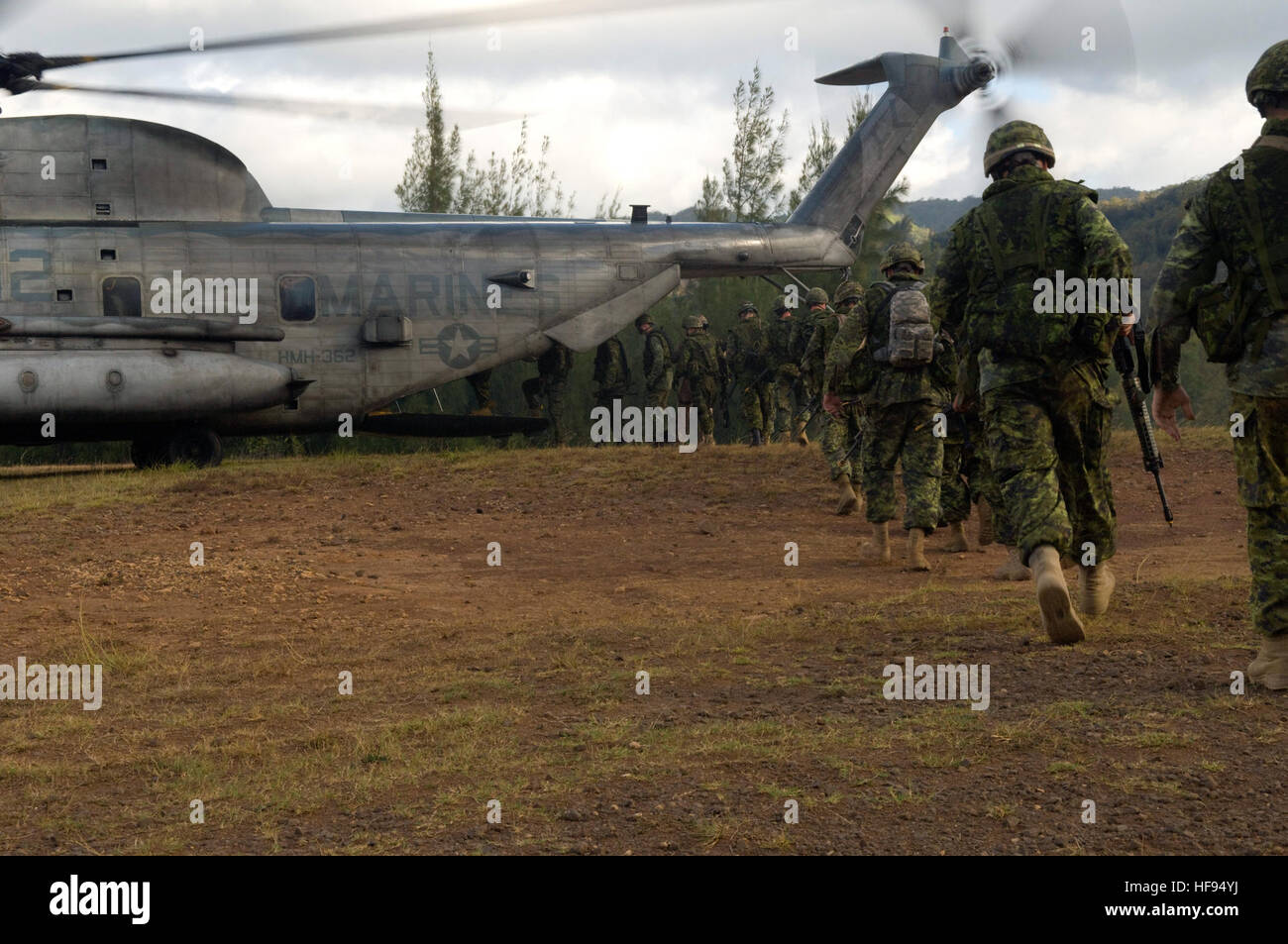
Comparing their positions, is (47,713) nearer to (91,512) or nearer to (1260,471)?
(1260,471)

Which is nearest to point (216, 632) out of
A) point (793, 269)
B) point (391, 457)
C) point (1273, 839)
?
point (1273, 839)

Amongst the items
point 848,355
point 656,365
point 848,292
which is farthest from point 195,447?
point 848,355

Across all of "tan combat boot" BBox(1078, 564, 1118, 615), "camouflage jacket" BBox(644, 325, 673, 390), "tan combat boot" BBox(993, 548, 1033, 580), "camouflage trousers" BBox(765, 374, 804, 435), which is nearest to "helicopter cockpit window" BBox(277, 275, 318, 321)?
"camouflage jacket" BBox(644, 325, 673, 390)

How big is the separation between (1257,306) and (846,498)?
23.7 feet

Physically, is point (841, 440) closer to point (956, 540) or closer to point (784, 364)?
point (956, 540)

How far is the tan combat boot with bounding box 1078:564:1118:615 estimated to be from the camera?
20.4 ft

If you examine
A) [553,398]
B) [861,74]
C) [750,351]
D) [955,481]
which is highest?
[861,74]

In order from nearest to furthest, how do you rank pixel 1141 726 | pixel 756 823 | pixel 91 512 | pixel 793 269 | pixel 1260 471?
pixel 756 823 < pixel 1141 726 < pixel 1260 471 < pixel 91 512 < pixel 793 269

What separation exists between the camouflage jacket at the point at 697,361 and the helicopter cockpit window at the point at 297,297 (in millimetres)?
4956

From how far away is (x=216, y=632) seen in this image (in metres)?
7.56

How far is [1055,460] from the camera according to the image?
19.2 feet

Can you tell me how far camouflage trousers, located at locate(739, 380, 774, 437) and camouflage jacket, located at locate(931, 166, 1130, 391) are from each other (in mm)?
11456

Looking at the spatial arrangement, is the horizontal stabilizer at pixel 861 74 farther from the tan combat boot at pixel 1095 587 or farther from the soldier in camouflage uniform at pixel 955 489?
the tan combat boot at pixel 1095 587

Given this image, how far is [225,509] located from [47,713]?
6.70 metres
